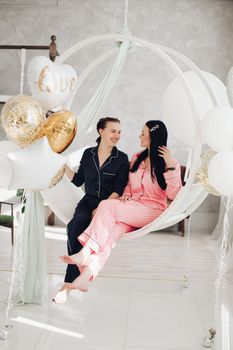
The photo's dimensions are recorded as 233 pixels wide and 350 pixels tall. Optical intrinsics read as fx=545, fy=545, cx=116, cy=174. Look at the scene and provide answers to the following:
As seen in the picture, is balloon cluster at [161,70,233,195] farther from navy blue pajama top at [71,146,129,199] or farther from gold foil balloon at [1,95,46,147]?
gold foil balloon at [1,95,46,147]

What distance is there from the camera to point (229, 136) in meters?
2.75

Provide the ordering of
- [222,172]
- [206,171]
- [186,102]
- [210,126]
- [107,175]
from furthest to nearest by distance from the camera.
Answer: [107,175] → [186,102] → [206,171] → [210,126] → [222,172]

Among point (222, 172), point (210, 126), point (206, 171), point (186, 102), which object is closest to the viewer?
point (222, 172)

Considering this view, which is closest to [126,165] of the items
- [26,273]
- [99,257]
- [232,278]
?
[99,257]

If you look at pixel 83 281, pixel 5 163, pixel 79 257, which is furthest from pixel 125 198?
pixel 5 163

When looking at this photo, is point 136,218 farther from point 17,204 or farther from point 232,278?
point 17,204

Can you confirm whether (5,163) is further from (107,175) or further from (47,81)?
(107,175)

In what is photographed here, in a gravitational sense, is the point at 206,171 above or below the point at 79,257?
above

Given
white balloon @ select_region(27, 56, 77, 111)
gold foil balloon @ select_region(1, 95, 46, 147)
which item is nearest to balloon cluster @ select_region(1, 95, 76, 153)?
gold foil balloon @ select_region(1, 95, 46, 147)

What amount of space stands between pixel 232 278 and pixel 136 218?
4.95 feet

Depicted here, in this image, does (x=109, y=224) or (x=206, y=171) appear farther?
(x=109, y=224)

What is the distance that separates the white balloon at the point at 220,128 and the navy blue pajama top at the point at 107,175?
76 centimetres

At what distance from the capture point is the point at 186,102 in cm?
332

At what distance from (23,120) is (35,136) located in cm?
12
